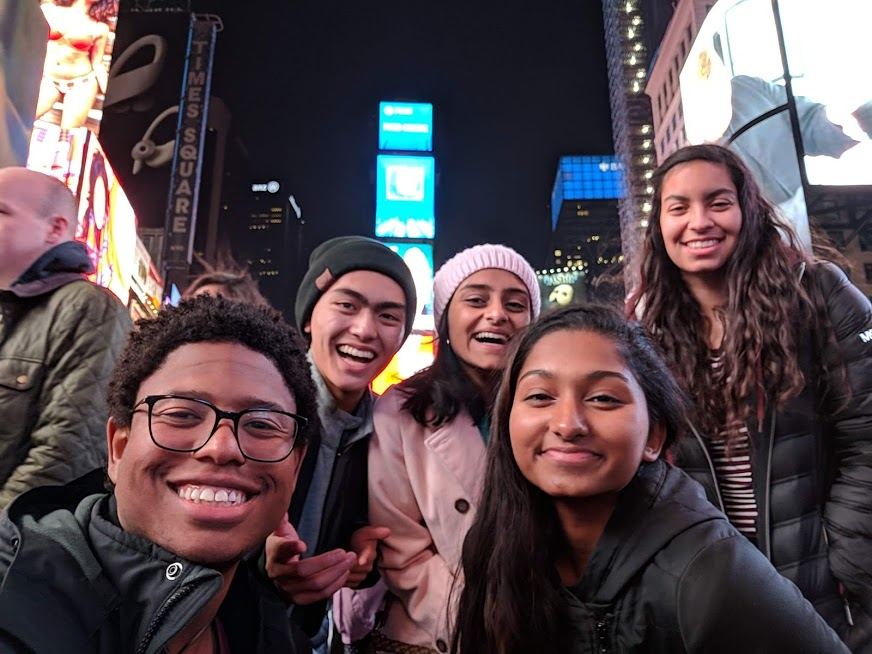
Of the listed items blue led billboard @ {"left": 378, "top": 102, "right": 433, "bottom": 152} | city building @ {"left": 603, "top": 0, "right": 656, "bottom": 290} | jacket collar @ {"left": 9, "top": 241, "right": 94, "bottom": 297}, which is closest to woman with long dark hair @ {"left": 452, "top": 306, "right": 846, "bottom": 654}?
jacket collar @ {"left": 9, "top": 241, "right": 94, "bottom": 297}

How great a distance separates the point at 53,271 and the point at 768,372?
363 cm

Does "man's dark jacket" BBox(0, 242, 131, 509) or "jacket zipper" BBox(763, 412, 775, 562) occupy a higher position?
"man's dark jacket" BBox(0, 242, 131, 509)

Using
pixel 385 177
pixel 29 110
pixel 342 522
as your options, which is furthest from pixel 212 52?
pixel 342 522

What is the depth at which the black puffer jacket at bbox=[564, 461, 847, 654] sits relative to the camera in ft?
5.76

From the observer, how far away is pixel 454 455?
3.19 m

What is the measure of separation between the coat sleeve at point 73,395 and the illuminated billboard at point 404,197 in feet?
86.5

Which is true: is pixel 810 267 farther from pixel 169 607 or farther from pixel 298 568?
pixel 169 607

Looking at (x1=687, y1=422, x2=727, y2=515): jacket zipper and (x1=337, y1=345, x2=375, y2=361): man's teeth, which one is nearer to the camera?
(x1=687, y1=422, x2=727, y2=515): jacket zipper

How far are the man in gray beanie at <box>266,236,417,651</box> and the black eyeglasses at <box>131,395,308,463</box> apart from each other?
1.08 meters

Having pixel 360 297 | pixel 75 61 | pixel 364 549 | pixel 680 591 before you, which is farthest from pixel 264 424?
pixel 75 61

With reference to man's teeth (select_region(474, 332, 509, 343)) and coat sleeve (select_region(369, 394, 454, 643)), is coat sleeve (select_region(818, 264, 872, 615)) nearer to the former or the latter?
man's teeth (select_region(474, 332, 509, 343))

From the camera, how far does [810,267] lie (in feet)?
10.5

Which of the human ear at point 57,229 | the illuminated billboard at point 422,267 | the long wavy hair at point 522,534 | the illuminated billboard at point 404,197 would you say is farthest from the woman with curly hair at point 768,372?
the illuminated billboard at point 404,197

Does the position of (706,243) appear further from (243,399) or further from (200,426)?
(200,426)
